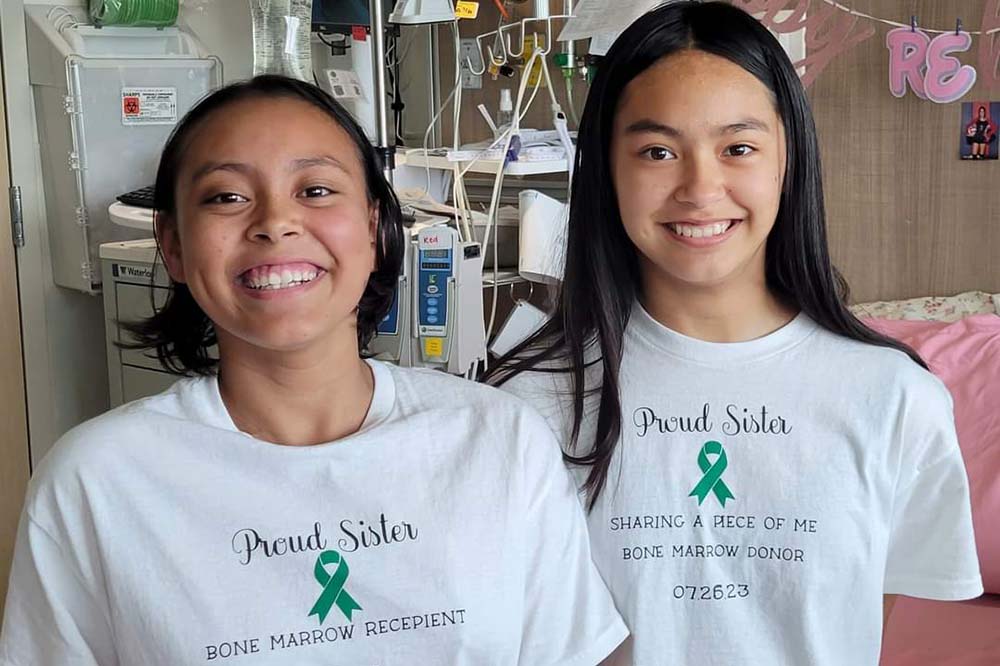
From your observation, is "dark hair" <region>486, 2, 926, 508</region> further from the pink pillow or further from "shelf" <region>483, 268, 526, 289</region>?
"shelf" <region>483, 268, 526, 289</region>

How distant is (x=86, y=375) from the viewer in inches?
130

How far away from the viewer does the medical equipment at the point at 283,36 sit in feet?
8.73

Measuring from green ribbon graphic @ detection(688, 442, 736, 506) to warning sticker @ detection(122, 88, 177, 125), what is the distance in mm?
2450

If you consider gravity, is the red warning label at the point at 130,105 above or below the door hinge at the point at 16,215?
above

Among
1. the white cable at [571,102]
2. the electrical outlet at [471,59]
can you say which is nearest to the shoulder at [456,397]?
the white cable at [571,102]

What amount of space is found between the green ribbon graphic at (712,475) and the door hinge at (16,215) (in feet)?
8.36

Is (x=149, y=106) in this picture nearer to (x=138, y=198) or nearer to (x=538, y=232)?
(x=138, y=198)

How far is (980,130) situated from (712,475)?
1.56 metres

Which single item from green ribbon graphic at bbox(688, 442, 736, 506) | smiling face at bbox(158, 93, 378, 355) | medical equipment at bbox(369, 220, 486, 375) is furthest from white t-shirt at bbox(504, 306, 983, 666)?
medical equipment at bbox(369, 220, 486, 375)

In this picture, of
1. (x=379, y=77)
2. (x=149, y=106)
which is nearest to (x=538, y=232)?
(x=379, y=77)

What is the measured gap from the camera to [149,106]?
3.15 metres

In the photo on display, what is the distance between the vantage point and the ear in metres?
1.09

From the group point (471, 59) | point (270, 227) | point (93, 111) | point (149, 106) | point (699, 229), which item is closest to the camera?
point (270, 227)

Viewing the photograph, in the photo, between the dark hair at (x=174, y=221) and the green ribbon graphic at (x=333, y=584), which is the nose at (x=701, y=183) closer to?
the dark hair at (x=174, y=221)
